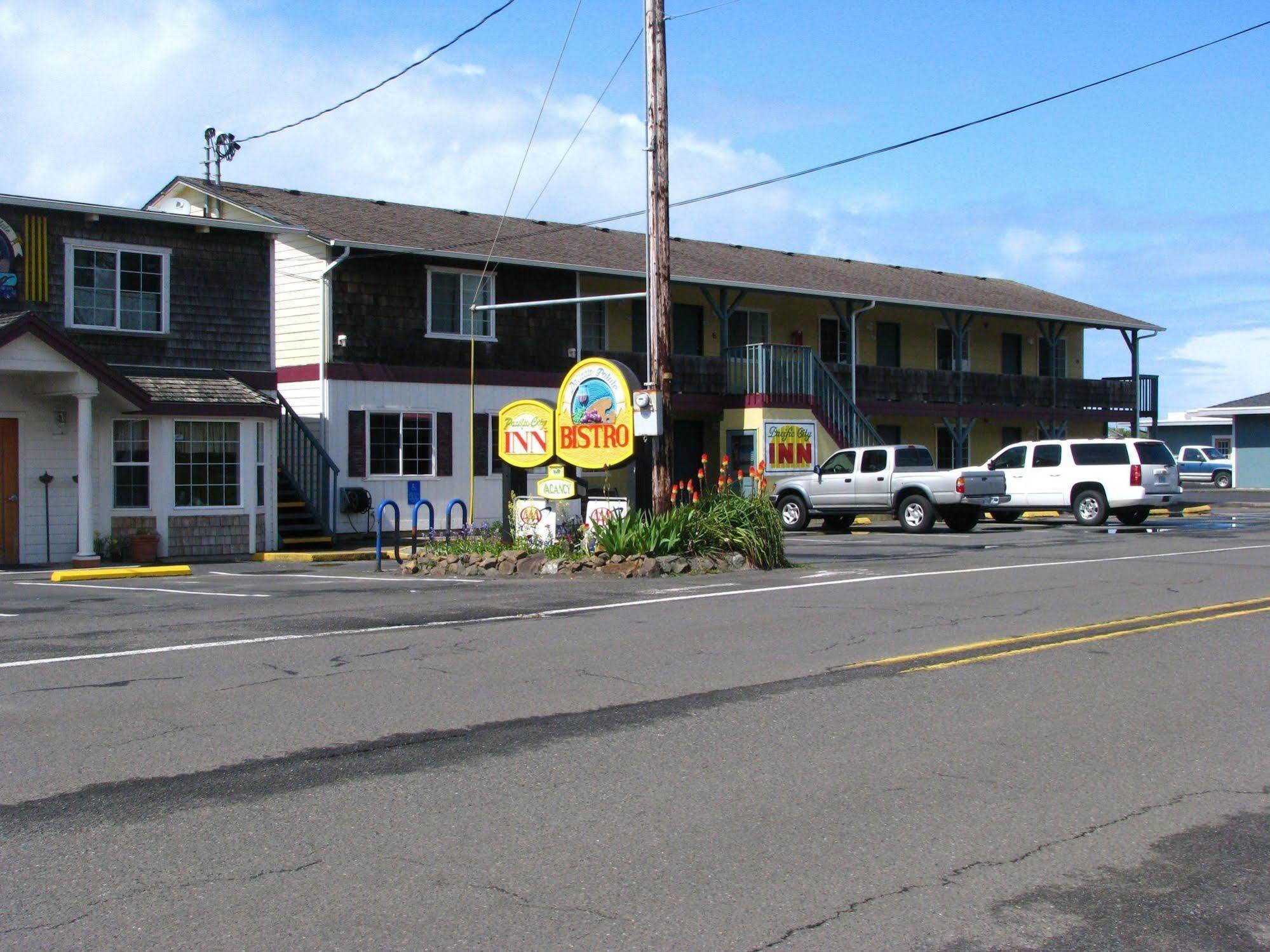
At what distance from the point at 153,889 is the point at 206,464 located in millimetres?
18239

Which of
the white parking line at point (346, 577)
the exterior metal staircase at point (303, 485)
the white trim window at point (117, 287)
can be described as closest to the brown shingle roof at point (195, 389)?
the white trim window at point (117, 287)

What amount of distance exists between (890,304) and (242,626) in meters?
26.9

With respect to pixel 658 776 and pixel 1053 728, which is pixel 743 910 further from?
pixel 1053 728

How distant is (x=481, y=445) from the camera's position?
2781 centimetres

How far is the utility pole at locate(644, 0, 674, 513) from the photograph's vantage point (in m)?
18.2

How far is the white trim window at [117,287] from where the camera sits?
72.8 feet

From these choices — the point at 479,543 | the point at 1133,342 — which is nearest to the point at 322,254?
the point at 479,543

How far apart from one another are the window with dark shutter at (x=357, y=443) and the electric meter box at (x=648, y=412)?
30.8ft

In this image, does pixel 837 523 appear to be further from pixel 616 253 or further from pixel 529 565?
pixel 529 565

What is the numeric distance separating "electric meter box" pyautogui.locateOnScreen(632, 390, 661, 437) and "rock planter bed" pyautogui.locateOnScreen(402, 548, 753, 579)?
1.89 m

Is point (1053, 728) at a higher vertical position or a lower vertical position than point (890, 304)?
lower

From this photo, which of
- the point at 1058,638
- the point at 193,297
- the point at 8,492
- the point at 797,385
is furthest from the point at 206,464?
the point at 1058,638

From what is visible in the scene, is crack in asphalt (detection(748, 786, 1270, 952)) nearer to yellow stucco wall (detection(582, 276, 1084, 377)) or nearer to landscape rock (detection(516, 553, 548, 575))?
landscape rock (detection(516, 553, 548, 575))

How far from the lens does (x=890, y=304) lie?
118 feet
